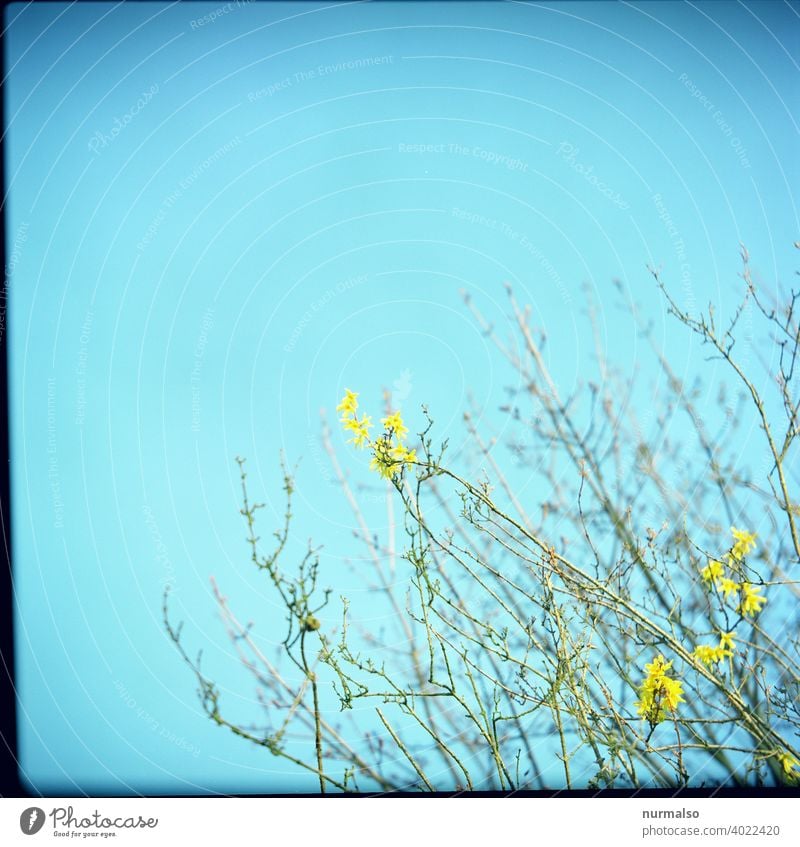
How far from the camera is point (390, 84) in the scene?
Answer: 2611 millimetres

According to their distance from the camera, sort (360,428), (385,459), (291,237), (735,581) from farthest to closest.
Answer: (291,237), (735,581), (360,428), (385,459)

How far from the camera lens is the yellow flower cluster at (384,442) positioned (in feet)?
6.96

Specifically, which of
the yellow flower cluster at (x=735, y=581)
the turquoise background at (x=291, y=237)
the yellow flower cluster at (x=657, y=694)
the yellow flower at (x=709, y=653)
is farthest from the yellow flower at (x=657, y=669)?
the turquoise background at (x=291, y=237)

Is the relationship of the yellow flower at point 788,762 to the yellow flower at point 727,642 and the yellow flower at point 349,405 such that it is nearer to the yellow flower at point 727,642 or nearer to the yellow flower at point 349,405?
the yellow flower at point 727,642

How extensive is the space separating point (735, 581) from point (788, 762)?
48 centimetres

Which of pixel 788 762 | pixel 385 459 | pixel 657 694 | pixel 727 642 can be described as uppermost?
pixel 385 459

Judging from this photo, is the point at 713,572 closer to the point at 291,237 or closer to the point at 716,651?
the point at 716,651

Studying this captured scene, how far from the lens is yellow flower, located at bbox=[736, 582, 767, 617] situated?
2.15 meters

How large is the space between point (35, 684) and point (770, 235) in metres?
2.51

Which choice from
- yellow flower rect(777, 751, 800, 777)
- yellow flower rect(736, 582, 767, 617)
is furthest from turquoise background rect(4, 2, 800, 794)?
yellow flower rect(777, 751, 800, 777)

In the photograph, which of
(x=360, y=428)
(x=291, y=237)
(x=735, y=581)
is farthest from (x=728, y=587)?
(x=291, y=237)

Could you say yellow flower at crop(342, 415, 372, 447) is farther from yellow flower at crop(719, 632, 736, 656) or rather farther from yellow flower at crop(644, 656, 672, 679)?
yellow flower at crop(719, 632, 736, 656)

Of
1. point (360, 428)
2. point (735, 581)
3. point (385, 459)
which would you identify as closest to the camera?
point (385, 459)

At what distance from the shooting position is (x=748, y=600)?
2.19m
